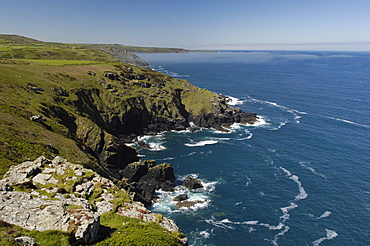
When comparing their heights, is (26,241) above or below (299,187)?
above

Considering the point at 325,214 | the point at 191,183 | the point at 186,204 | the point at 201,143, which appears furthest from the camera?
the point at 201,143

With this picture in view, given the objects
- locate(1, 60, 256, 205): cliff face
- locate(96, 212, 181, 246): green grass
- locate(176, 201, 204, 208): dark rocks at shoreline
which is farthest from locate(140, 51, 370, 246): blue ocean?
locate(96, 212, 181, 246): green grass

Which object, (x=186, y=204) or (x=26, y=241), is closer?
(x=26, y=241)

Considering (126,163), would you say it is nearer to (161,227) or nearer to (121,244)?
(161,227)

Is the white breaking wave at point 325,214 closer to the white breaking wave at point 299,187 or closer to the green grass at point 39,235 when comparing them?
the white breaking wave at point 299,187

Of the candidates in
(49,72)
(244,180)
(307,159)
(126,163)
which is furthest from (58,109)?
(307,159)

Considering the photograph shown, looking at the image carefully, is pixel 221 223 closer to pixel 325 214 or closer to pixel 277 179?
pixel 325 214

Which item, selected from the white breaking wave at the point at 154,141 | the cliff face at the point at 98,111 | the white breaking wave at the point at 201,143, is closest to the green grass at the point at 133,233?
the cliff face at the point at 98,111

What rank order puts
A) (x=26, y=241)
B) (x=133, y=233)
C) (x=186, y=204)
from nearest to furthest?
1. (x=26, y=241)
2. (x=133, y=233)
3. (x=186, y=204)

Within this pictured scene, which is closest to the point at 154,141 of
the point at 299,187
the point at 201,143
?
the point at 201,143
